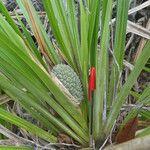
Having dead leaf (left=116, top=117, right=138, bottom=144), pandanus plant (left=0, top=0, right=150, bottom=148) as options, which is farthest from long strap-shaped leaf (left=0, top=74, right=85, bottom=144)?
dead leaf (left=116, top=117, right=138, bottom=144)

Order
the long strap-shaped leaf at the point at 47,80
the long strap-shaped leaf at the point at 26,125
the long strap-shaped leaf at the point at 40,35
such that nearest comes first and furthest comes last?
the long strap-shaped leaf at the point at 47,80 → the long strap-shaped leaf at the point at 26,125 → the long strap-shaped leaf at the point at 40,35

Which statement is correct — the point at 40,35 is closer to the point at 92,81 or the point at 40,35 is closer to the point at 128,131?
the point at 92,81

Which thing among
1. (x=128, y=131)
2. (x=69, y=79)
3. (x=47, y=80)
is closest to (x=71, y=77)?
(x=69, y=79)

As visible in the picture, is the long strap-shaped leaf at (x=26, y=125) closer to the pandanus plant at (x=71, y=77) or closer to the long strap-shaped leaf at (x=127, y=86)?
the pandanus plant at (x=71, y=77)

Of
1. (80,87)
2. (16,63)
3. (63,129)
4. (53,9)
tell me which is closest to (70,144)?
(63,129)

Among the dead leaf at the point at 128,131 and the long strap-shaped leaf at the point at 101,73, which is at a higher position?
the long strap-shaped leaf at the point at 101,73

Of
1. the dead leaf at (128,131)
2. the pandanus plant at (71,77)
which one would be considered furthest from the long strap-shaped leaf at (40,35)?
the dead leaf at (128,131)

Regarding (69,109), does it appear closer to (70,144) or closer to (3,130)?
(70,144)

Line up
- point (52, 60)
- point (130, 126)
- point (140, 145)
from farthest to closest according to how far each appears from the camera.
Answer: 1. point (52, 60)
2. point (130, 126)
3. point (140, 145)
